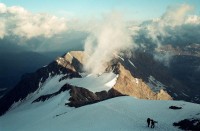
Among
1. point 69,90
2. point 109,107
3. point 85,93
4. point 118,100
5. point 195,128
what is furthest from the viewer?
point 85,93

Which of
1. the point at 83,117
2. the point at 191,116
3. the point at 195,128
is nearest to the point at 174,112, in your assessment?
the point at 191,116

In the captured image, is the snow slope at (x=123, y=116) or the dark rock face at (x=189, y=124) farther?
the snow slope at (x=123, y=116)

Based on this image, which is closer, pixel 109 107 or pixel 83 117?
pixel 83 117

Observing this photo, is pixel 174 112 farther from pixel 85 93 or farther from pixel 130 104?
pixel 85 93

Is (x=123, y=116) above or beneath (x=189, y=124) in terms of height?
beneath

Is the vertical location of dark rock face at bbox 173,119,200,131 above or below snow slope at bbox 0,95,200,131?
above

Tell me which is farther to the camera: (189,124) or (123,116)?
(123,116)

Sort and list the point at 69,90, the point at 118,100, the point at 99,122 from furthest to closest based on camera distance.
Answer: the point at 69,90 < the point at 118,100 < the point at 99,122

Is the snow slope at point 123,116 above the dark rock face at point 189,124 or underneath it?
underneath
